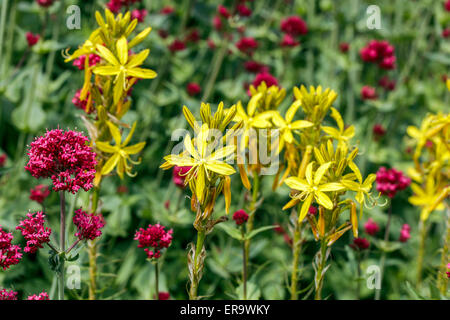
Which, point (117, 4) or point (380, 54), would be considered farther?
point (380, 54)

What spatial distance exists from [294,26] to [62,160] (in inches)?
99.8

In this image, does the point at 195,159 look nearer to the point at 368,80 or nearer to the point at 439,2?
the point at 368,80

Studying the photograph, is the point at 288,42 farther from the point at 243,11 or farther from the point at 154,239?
the point at 154,239

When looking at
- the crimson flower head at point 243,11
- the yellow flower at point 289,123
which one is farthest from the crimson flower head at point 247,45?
the yellow flower at point 289,123

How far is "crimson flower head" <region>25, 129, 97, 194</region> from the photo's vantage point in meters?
1.64

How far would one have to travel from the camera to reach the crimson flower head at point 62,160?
1637 mm

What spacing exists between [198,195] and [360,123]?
2463 mm

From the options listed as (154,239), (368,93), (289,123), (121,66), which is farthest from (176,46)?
(154,239)

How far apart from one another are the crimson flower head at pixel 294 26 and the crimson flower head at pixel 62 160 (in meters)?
2.42

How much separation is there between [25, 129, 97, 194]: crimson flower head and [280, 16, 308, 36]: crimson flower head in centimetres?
242

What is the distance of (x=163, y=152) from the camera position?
11.6ft

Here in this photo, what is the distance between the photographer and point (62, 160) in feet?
5.44

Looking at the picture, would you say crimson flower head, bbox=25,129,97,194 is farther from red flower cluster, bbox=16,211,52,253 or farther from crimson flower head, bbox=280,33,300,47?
crimson flower head, bbox=280,33,300,47
